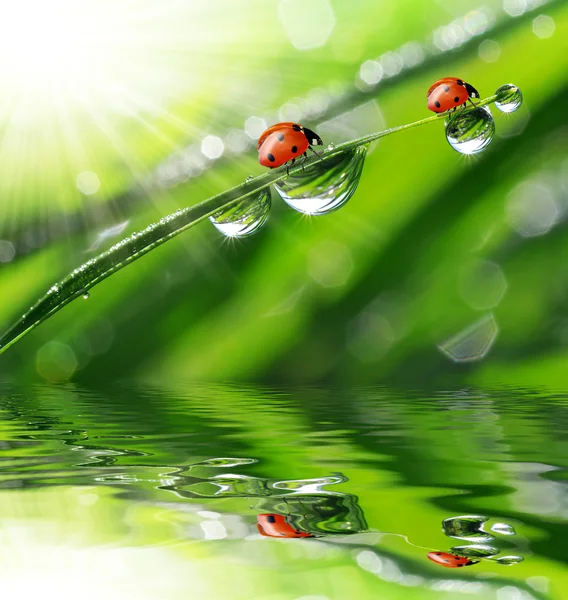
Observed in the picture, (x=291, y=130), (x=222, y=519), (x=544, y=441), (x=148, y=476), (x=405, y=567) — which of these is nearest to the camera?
(x=405, y=567)

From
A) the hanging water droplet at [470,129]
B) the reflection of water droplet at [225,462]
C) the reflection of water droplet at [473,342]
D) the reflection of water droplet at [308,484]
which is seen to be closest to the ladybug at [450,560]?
the reflection of water droplet at [308,484]

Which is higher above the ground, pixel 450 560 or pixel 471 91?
pixel 471 91

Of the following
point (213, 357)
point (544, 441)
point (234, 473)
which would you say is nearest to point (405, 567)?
point (234, 473)

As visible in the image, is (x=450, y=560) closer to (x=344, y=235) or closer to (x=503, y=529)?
(x=503, y=529)

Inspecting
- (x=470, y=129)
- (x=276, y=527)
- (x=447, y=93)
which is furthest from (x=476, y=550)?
(x=447, y=93)

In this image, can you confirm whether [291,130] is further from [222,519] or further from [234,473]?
[222,519]

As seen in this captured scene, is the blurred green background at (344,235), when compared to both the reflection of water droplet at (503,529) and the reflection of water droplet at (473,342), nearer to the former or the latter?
the reflection of water droplet at (473,342)
